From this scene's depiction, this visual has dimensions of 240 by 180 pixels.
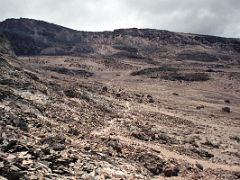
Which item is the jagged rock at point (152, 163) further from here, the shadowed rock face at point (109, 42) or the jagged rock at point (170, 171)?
the shadowed rock face at point (109, 42)

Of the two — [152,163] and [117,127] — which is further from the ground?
[117,127]

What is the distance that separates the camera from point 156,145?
30.5m

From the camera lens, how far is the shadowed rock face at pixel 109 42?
402 ft

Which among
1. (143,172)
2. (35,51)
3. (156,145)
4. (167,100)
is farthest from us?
(35,51)

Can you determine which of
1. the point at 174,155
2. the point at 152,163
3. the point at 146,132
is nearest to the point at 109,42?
the point at 146,132

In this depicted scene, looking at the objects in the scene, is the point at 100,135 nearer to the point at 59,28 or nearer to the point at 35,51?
the point at 35,51

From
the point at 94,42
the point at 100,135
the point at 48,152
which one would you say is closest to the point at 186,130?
the point at 100,135

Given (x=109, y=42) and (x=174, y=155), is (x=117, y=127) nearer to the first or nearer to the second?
(x=174, y=155)

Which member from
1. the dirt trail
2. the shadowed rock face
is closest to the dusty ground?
the dirt trail

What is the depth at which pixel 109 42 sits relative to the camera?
5404 inches

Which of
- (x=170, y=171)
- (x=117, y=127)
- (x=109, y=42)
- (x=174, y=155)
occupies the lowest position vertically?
(x=174, y=155)

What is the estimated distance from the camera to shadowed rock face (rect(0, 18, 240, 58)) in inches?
4824

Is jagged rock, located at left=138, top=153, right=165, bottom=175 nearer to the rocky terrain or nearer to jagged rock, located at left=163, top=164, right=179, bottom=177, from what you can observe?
the rocky terrain

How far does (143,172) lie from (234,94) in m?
50.6
